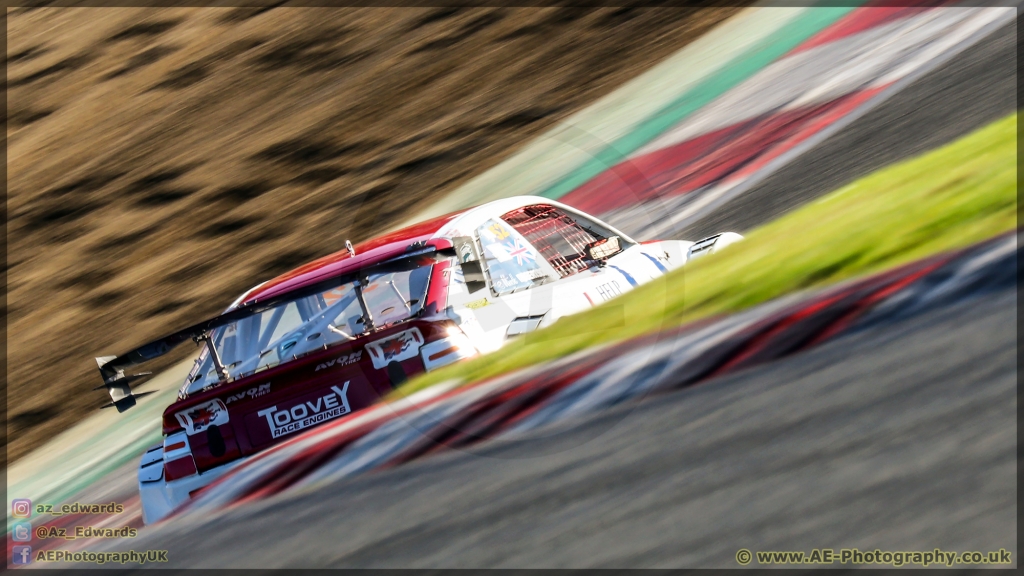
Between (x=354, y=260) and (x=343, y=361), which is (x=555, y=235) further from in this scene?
(x=343, y=361)

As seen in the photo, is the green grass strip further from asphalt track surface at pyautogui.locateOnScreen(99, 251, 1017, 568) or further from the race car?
asphalt track surface at pyautogui.locateOnScreen(99, 251, 1017, 568)

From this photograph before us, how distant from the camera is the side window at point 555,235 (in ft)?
19.0

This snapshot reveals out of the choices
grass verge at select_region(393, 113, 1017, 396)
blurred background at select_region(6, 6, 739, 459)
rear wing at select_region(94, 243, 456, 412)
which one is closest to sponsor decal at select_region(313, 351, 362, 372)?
grass verge at select_region(393, 113, 1017, 396)

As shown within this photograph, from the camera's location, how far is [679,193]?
372 inches

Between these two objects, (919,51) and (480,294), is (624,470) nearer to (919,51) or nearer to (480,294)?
(480,294)

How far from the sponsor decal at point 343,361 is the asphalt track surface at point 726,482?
0.60 m

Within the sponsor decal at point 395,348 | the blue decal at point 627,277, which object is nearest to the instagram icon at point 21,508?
the sponsor decal at point 395,348

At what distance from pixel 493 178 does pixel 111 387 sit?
684cm

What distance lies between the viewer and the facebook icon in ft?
16.7

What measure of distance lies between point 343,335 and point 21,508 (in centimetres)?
429

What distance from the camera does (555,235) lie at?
240 inches

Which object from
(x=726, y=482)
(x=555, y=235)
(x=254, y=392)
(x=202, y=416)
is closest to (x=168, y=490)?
(x=202, y=416)

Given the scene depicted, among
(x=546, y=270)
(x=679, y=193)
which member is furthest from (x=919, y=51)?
(x=546, y=270)

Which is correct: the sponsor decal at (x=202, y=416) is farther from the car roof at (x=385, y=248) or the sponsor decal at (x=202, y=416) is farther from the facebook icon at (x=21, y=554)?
the facebook icon at (x=21, y=554)
